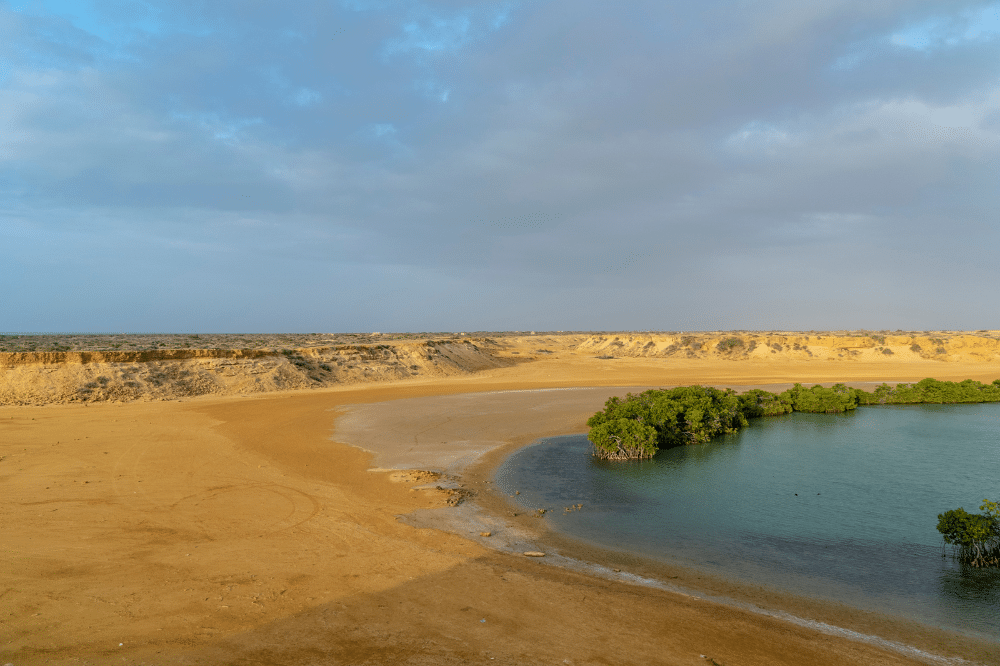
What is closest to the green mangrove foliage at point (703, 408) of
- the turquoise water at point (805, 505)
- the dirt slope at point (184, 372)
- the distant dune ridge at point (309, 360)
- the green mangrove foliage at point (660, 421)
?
the green mangrove foliage at point (660, 421)

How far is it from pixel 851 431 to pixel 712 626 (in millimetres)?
22844

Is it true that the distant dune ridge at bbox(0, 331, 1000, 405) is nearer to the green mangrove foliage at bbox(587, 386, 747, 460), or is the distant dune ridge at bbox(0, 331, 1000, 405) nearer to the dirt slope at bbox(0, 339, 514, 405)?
the dirt slope at bbox(0, 339, 514, 405)

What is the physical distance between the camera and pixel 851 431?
2647 centimetres

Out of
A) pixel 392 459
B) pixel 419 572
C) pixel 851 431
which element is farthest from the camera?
pixel 851 431

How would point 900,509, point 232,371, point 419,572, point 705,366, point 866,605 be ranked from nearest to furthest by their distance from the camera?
point 866,605, point 419,572, point 900,509, point 232,371, point 705,366

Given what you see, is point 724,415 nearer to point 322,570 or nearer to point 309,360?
point 322,570

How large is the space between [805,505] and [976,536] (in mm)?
4503

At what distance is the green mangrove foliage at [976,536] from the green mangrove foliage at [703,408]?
34.3 ft

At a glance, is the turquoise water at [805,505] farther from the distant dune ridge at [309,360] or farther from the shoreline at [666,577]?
the distant dune ridge at [309,360]

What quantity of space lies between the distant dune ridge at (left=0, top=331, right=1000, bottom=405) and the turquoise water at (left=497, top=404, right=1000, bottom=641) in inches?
978

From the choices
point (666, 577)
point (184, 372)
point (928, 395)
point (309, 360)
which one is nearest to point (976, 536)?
point (666, 577)

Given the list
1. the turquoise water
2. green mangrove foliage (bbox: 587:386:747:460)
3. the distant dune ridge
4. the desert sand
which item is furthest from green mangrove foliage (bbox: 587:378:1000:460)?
the distant dune ridge

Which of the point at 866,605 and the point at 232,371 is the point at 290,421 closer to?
the point at 232,371

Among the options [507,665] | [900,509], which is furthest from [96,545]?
[900,509]
